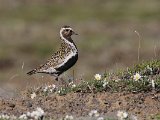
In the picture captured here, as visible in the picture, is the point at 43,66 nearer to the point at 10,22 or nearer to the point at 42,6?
the point at 10,22

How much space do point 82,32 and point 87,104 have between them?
93.8ft

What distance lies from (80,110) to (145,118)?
1.11m

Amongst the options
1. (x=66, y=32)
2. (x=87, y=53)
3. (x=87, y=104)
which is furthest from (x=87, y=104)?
(x=87, y=53)

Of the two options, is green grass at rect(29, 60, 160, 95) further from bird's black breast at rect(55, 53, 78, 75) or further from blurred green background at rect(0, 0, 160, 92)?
blurred green background at rect(0, 0, 160, 92)

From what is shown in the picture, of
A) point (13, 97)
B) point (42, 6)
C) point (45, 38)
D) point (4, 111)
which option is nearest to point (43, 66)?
point (13, 97)

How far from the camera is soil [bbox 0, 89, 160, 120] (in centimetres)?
1163

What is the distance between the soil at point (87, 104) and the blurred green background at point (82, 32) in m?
11.2

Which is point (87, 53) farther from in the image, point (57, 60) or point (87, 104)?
point (87, 104)

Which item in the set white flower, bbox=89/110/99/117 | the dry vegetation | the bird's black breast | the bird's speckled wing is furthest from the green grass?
white flower, bbox=89/110/99/117

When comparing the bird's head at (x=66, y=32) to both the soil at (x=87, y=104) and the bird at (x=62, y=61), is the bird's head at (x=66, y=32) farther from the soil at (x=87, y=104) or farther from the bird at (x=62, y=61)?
the soil at (x=87, y=104)

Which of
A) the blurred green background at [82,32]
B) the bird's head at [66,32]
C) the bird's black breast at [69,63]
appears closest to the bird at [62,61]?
the bird's black breast at [69,63]

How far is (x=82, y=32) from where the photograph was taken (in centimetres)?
4047

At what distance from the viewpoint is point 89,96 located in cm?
1219

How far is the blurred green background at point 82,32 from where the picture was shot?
104 feet
